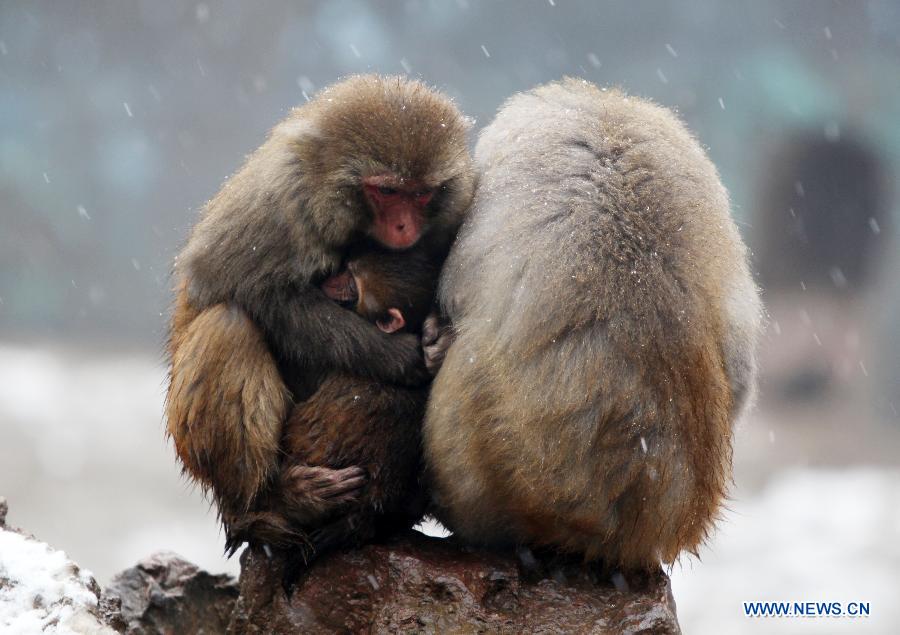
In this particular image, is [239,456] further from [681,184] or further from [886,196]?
[886,196]

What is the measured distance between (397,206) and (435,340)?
1.53 feet

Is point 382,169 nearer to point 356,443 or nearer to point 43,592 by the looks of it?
point 356,443

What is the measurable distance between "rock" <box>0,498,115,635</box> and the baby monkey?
Result: 0.51m

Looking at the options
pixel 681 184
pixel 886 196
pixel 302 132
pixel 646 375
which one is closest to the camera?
pixel 646 375

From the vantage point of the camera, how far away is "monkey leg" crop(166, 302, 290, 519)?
3.18 m

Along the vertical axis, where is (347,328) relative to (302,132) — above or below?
below

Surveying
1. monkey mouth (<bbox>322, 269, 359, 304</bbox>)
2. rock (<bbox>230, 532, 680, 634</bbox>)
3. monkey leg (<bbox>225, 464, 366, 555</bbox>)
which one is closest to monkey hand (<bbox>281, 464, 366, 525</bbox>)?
monkey leg (<bbox>225, 464, 366, 555</bbox>)

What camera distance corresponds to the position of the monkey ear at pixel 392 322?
325 centimetres

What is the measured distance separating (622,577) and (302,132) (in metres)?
1.86

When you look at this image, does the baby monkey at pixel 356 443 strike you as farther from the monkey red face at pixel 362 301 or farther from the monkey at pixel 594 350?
the monkey at pixel 594 350

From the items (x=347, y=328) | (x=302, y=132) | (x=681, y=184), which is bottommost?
(x=347, y=328)

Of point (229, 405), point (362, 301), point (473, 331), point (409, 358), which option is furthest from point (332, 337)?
point (473, 331)

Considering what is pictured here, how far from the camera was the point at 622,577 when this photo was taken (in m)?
3.23

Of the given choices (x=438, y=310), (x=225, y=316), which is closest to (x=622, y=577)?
(x=438, y=310)
